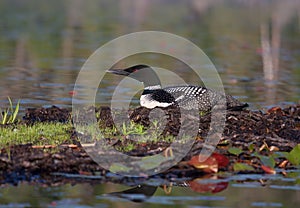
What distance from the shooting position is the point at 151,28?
26391 millimetres

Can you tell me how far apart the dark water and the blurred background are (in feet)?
0.08

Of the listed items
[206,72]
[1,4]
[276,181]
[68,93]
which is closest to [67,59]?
[206,72]

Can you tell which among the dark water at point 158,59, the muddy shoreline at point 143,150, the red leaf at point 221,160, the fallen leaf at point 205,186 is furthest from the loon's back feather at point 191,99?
the fallen leaf at point 205,186

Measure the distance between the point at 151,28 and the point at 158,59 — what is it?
717 centimetres

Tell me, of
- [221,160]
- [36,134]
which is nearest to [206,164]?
[221,160]

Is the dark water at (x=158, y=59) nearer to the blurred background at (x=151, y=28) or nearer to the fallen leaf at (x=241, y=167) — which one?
the blurred background at (x=151, y=28)

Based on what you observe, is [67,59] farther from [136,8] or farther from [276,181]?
[136,8]

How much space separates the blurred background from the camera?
14352mm

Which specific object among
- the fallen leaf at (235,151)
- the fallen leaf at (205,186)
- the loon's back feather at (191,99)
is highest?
the loon's back feather at (191,99)

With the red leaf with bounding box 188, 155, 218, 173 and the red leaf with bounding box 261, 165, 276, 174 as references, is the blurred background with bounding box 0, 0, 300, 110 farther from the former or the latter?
the red leaf with bounding box 188, 155, 218, 173

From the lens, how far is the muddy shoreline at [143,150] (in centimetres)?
739

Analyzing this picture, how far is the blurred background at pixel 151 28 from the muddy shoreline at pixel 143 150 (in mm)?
2698

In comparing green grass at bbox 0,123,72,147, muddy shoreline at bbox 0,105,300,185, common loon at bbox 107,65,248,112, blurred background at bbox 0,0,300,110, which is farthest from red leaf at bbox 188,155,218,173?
blurred background at bbox 0,0,300,110

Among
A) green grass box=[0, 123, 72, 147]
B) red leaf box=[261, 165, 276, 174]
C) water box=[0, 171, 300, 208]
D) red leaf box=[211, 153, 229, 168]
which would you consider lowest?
water box=[0, 171, 300, 208]
